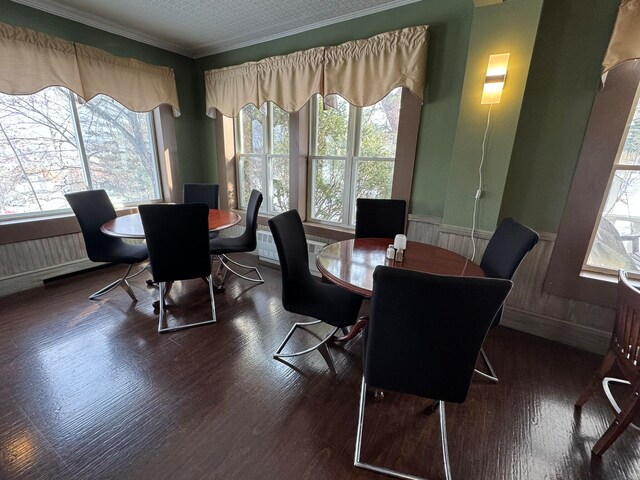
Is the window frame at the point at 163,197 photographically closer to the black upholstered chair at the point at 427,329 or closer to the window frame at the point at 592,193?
the black upholstered chair at the point at 427,329

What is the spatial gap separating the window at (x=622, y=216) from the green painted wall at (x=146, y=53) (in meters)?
4.33

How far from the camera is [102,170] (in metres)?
3.18

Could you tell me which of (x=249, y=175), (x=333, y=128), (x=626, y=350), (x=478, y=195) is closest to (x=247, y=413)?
(x=626, y=350)

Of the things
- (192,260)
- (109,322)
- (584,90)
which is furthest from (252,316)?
(584,90)

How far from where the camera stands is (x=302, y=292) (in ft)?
5.93

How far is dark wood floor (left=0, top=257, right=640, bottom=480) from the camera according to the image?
1241 mm

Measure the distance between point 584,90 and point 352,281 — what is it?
202 centimetres

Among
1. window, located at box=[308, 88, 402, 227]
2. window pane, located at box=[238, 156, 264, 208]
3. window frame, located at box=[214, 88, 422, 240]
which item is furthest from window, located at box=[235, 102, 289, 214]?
window, located at box=[308, 88, 402, 227]

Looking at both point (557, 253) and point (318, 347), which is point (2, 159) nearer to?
point (318, 347)

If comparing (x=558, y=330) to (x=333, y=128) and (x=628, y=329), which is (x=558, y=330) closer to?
(x=628, y=329)

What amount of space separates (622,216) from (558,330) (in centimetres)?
93

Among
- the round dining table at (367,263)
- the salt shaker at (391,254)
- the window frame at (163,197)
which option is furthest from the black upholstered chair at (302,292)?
the window frame at (163,197)

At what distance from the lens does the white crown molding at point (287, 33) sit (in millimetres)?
2326

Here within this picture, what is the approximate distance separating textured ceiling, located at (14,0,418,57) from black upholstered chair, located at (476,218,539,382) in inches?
77.5
